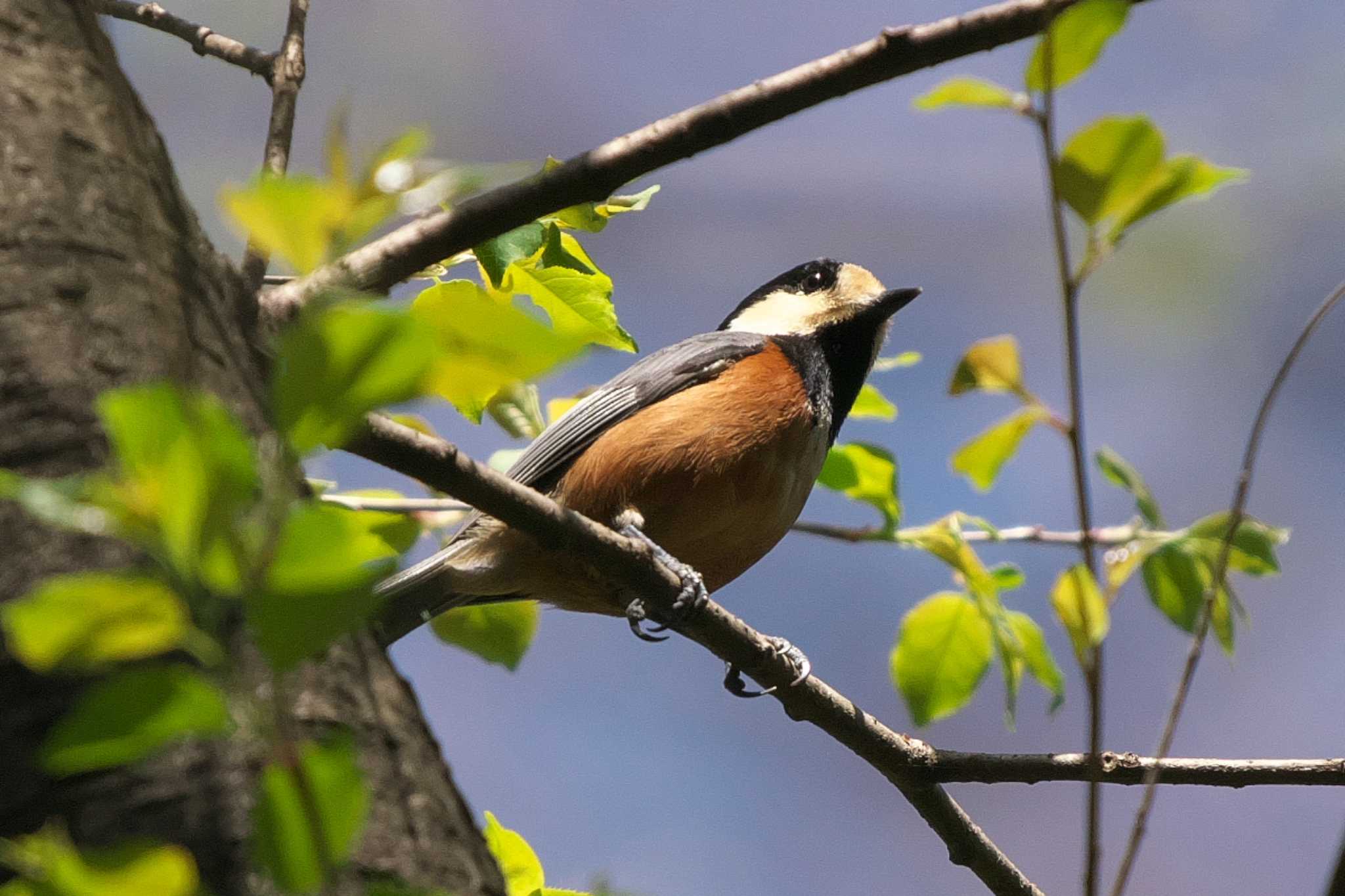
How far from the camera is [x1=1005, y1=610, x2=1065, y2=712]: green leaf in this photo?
2.26 meters

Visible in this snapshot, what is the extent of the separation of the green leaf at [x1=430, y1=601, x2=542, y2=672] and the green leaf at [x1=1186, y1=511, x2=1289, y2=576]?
1.26m

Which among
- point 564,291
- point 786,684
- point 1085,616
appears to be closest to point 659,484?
point 786,684

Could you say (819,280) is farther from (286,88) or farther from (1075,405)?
(1075,405)

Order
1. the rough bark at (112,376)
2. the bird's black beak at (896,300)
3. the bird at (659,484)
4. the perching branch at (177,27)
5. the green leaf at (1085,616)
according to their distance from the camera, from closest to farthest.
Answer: the rough bark at (112,376)
the green leaf at (1085,616)
the perching branch at (177,27)
the bird at (659,484)
the bird's black beak at (896,300)

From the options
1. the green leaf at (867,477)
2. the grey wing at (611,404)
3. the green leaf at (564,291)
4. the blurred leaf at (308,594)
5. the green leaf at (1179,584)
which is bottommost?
the grey wing at (611,404)

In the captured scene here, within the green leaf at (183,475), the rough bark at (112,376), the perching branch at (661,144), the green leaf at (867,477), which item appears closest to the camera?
the green leaf at (183,475)

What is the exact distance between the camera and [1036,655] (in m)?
2.26

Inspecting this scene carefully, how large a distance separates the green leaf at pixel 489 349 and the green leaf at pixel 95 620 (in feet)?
0.51

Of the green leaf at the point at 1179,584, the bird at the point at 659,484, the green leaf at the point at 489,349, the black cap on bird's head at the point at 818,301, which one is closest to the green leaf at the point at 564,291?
the bird at the point at 659,484

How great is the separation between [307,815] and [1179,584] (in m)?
1.92

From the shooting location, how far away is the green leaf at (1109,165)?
2.83 feet

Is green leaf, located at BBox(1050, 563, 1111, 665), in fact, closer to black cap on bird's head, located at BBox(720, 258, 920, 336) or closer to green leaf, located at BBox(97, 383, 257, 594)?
green leaf, located at BBox(97, 383, 257, 594)

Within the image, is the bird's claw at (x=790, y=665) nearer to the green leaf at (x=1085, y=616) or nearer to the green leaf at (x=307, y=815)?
the green leaf at (x=1085, y=616)

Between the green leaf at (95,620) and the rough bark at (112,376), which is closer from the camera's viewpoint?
the green leaf at (95,620)
